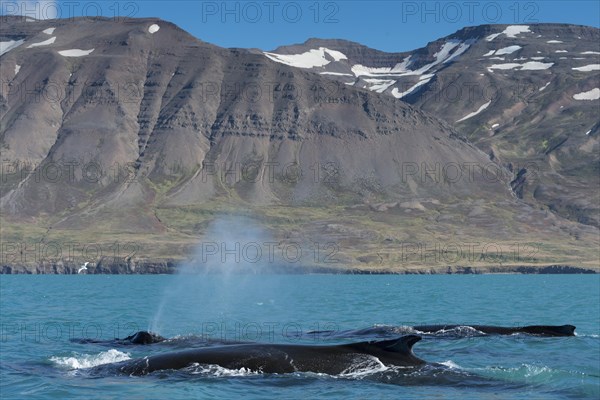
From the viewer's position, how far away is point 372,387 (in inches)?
1255

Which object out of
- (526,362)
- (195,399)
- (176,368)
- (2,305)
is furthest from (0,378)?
(2,305)

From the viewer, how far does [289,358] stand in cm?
3559

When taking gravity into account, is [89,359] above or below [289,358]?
below

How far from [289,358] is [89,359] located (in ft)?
Answer: 33.3

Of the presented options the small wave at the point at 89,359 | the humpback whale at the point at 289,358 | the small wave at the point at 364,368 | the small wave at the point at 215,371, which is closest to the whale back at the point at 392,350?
the humpback whale at the point at 289,358

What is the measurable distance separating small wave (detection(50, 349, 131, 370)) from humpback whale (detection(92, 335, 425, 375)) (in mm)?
2394

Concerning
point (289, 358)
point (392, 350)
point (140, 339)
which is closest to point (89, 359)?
point (140, 339)

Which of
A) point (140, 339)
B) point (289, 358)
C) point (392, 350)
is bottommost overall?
point (140, 339)

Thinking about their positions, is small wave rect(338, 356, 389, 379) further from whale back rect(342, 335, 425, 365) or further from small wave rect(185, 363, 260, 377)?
small wave rect(185, 363, 260, 377)

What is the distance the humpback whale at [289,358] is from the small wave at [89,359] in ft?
7.85

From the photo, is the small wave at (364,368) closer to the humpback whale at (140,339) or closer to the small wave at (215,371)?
the small wave at (215,371)

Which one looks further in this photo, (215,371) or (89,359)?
(89,359)

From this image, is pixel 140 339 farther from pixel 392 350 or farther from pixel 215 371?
pixel 392 350

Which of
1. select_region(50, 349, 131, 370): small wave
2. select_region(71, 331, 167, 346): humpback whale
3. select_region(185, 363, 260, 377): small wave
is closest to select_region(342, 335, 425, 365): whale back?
select_region(185, 363, 260, 377): small wave
